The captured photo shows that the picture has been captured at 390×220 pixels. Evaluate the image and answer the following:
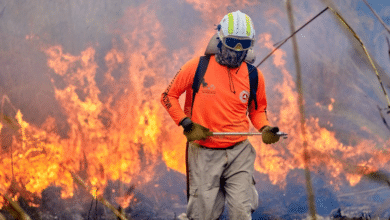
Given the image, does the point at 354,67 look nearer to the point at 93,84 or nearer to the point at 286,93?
the point at 286,93

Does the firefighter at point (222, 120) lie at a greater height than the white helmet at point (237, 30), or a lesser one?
lesser

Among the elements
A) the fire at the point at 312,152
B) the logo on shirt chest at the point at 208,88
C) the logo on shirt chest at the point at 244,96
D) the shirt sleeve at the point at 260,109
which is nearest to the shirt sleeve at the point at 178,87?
the logo on shirt chest at the point at 208,88

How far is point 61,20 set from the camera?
5281mm

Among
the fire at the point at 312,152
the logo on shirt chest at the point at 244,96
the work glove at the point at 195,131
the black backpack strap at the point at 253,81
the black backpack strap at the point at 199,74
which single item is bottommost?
the fire at the point at 312,152

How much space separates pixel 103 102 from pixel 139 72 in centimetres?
74

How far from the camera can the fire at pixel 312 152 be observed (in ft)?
18.2

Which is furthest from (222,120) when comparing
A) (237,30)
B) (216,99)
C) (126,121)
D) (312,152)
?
(312,152)

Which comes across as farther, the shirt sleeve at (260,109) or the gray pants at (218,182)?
the shirt sleeve at (260,109)

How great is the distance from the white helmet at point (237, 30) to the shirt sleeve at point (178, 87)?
0.36 metres

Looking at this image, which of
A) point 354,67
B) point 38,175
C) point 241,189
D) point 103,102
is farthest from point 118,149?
point 354,67

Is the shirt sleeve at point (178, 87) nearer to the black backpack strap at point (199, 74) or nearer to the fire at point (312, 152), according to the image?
the black backpack strap at point (199, 74)

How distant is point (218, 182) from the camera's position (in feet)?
10.2

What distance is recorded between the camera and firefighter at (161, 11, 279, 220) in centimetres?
302

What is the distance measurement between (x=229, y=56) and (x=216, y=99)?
0.40m
